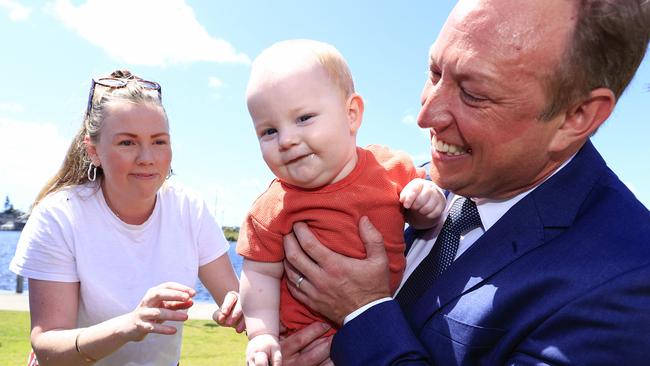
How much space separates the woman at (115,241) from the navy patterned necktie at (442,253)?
85 cm

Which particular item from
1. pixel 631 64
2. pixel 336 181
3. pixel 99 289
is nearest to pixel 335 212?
pixel 336 181

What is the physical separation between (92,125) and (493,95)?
2294mm

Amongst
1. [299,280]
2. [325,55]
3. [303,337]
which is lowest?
[303,337]

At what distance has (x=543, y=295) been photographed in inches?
72.2

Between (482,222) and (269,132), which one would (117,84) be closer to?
(269,132)

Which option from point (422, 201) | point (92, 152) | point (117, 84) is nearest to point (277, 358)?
point (422, 201)

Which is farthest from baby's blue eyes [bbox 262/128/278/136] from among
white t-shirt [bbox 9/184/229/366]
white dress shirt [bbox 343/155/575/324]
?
white t-shirt [bbox 9/184/229/366]

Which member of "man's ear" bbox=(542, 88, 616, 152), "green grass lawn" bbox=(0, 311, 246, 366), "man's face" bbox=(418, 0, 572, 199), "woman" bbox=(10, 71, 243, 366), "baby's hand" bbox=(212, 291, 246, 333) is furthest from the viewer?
"green grass lawn" bbox=(0, 311, 246, 366)

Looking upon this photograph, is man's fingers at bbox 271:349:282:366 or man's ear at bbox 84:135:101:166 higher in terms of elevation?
man's ear at bbox 84:135:101:166

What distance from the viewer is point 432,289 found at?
81.7 inches

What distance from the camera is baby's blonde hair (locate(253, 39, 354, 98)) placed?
7.20ft

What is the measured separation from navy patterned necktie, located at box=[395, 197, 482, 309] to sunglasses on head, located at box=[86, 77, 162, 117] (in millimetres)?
1930

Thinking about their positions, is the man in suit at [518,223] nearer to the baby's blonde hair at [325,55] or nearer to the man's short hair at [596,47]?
the man's short hair at [596,47]

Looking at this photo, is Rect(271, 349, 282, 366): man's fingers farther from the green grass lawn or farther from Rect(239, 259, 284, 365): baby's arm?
the green grass lawn
